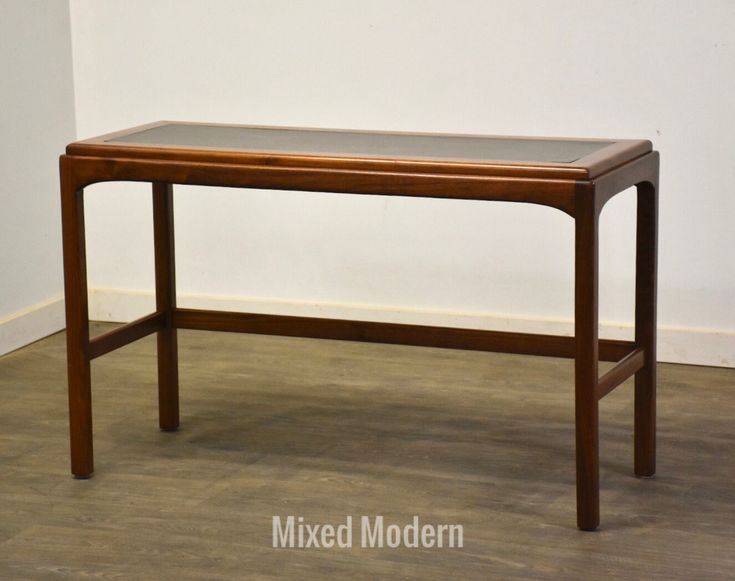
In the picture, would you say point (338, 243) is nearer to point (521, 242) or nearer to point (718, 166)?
point (521, 242)

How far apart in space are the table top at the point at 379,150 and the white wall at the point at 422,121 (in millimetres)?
935

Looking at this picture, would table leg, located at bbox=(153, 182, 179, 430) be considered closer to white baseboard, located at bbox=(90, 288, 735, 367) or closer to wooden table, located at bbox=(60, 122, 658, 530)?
wooden table, located at bbox=(60, 122, 658, 530)

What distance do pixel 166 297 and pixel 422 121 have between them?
113 centimetres

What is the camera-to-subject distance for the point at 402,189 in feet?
7.93

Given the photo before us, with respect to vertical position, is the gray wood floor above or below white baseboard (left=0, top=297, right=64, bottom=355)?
below

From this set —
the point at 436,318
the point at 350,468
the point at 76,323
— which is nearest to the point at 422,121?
the point at 436,318

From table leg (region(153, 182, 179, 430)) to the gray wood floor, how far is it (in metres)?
0.07

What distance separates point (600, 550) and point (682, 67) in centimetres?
165

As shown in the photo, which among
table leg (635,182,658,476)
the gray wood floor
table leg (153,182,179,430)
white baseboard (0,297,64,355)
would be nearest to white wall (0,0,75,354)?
white baseboard (0,297,64,355)

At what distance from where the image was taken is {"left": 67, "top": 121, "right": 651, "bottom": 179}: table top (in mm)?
2367

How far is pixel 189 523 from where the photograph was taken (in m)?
2.51

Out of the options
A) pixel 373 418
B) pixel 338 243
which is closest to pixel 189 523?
pixel 373 418

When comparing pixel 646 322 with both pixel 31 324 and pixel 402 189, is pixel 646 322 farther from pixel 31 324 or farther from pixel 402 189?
pixel 31 324

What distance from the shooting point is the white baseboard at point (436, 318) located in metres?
3.62
